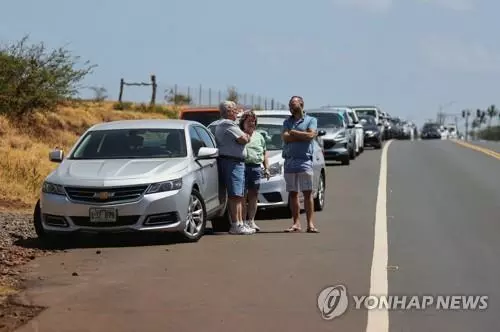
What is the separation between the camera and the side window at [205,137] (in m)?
12.9

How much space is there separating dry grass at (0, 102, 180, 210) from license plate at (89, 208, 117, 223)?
4.50 metres

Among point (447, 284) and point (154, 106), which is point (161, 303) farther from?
point (154, 106)

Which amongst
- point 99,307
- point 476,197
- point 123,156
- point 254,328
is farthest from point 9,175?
point 254,328

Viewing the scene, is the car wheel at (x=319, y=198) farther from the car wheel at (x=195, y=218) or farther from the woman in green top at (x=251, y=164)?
the car wheel at (x=195, y=218)

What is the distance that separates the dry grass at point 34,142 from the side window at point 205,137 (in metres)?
3.81

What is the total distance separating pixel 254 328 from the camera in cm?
704

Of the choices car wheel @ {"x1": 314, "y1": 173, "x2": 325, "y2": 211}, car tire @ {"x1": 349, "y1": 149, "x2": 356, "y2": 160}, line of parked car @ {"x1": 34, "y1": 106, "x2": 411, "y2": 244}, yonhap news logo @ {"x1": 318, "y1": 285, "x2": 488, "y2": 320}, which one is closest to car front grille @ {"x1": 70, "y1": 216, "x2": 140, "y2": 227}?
line of parked car @ {"x1": 34, "y1": 106, "x2": 411, "y2": 244}

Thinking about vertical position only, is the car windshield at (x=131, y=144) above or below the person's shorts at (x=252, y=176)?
above

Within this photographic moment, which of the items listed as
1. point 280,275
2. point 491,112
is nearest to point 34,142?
point 280,275

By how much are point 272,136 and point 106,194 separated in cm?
530

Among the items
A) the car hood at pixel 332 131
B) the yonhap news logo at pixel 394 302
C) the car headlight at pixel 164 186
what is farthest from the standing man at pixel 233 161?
the car hood at pixel 332 131

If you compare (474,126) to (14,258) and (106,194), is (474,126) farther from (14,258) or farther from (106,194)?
(14,258)

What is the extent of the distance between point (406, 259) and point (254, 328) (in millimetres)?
3517

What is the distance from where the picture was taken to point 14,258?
34.2 ft
